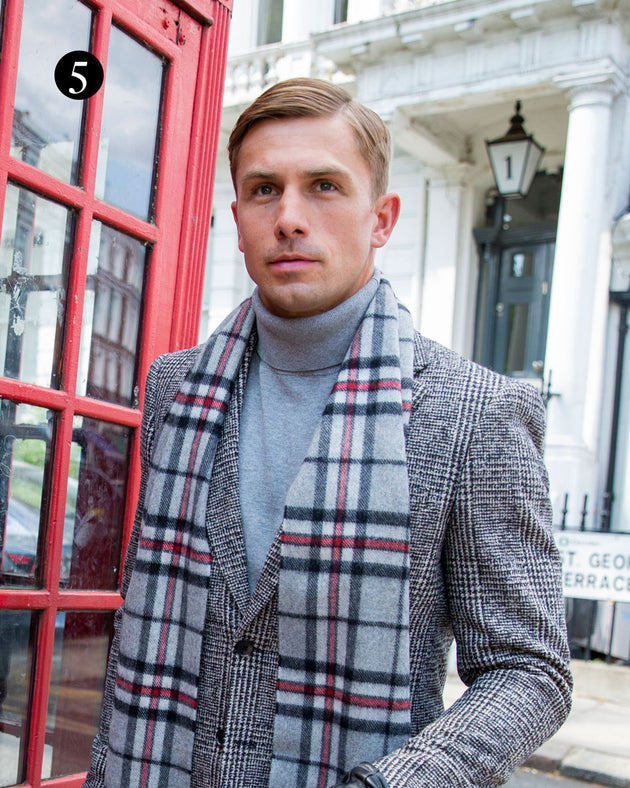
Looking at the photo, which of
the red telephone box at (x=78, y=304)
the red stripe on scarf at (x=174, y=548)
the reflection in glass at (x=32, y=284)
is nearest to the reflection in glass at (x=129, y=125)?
the red telephone box at (x=78, y=304)

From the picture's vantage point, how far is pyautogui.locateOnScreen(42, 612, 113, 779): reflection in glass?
213 centimetres

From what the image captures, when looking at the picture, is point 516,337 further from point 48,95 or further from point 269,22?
point 48,95

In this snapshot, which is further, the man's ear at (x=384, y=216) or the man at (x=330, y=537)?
the man's ear at (x=384, y=216)

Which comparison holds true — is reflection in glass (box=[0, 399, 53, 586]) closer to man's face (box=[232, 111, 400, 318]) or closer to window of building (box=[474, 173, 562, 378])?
man's face (box=[232, 111, 400, 318])

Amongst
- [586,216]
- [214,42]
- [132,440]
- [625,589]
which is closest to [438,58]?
[586,216]

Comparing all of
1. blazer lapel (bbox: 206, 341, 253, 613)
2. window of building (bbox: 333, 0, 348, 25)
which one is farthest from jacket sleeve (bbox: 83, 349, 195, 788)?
window of building (bbox: 333, 0, 348, 25)

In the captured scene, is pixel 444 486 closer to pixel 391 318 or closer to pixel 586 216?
pixel 391 318

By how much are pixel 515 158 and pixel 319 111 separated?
6.60 m

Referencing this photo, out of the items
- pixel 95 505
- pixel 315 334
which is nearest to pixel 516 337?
pixel 95 505

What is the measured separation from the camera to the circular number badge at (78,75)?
2047 mm

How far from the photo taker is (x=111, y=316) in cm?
227

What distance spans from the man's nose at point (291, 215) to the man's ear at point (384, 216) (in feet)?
0.58

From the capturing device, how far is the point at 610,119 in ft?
29.6

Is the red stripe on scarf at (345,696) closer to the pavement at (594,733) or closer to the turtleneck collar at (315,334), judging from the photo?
the turtleneck collar at (315,334)
